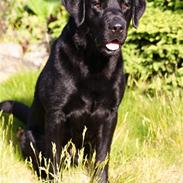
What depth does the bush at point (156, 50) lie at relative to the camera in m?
5.36

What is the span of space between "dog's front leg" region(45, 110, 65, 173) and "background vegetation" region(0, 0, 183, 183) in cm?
15

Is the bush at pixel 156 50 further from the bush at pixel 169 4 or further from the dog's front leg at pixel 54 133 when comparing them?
the dog's front leg at pixel 54 133

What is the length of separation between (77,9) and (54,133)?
80 centimetres

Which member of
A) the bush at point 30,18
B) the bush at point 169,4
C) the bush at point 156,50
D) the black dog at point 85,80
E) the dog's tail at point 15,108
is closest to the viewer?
the black dog at point 85,80

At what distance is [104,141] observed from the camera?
13.0ft

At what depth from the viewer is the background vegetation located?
13.1 feet

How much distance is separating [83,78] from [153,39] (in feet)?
6.20

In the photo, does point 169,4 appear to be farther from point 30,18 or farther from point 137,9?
point 30,18

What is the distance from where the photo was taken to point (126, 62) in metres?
5.65

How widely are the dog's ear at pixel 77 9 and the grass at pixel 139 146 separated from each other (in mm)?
839

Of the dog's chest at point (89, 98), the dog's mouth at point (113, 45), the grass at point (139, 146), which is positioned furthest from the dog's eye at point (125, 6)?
the grass at point (139, 146)

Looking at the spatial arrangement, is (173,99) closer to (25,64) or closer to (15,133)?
(15,133)

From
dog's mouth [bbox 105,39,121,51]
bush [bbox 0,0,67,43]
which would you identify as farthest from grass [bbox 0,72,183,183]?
bush [bbox 0,0,67,43]

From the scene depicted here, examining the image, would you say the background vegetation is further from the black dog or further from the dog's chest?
the dog's chest
